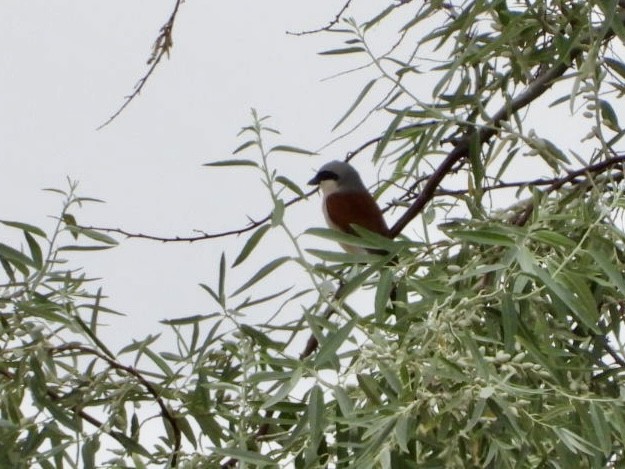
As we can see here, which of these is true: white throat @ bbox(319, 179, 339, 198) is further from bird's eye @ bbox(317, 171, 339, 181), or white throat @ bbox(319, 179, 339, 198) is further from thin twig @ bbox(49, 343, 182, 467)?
thin twig @ bbox(49, 343, 182, 467)

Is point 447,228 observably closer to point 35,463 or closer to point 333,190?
point 35,463

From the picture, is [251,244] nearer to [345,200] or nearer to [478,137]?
[478,137]

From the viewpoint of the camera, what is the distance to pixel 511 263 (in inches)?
86.2

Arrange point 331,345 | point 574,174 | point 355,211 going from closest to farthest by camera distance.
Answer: point 331,345, point 574,174, point 355,211

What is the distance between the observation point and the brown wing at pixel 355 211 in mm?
4215

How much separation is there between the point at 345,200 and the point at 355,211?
121mm

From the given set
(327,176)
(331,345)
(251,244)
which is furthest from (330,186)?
(331,345)

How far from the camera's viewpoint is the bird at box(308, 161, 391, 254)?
13.9 feet

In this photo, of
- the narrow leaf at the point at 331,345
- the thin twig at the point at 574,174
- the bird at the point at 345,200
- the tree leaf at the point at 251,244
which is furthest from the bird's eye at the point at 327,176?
the narrow leaf at the point at 331,345

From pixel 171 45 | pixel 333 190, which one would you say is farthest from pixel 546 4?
pixel 333 190

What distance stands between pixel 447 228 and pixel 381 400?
20.5 inches

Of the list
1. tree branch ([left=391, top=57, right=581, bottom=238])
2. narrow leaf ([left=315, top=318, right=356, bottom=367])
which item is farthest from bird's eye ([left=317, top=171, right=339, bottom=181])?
narrow leaf ([left=315, top=318, right=356, bottom=367])

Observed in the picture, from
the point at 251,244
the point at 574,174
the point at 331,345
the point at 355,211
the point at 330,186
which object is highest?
the point at 330,186

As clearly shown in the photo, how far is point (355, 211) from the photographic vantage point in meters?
4.31
